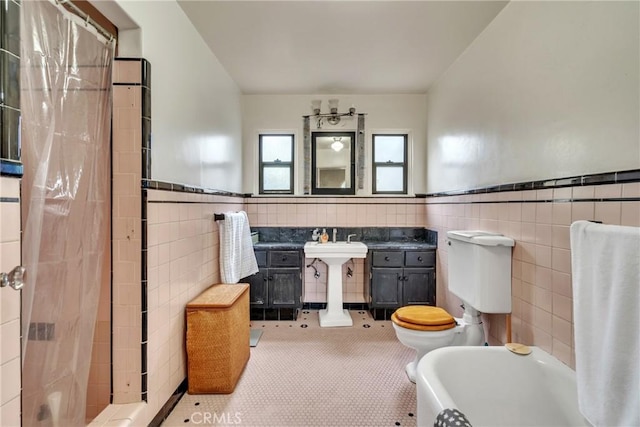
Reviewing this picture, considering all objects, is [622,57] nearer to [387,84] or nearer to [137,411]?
[387,84]

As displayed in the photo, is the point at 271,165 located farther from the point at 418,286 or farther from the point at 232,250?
the point at 418,286

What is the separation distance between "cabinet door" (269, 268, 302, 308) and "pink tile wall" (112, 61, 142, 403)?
1.55 metres

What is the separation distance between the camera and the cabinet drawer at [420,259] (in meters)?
2.96

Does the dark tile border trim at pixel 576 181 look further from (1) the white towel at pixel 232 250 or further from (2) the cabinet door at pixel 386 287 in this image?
(1) the white towel at pixel 232 250

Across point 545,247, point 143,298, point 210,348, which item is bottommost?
point 210,348

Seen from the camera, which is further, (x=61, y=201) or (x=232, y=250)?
(x=232, y=250)

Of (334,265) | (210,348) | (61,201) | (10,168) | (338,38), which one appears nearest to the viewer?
(10,168)

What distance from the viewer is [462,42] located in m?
2.23

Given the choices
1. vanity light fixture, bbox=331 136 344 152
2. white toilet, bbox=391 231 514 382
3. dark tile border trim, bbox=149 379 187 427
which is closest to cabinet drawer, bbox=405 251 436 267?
white toilet, bbox=391 231 514 382

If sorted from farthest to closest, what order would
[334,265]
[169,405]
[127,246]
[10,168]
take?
1. [334,265]
2. [169,405]
3. [127,246]
4. [10,168]

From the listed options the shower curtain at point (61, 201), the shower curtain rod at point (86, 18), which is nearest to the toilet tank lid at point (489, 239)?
the shower curtain at point (61, 201)

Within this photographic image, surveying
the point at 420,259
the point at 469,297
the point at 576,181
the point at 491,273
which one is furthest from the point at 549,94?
the point at 420,259

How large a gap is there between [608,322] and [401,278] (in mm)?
2064

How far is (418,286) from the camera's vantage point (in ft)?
9.69
